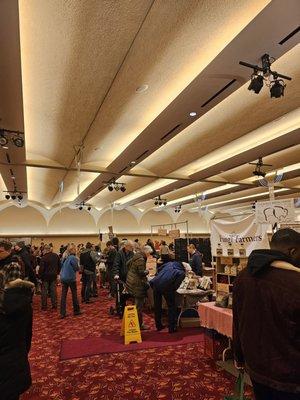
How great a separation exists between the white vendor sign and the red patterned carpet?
2006 millimetres

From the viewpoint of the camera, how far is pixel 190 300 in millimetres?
6156

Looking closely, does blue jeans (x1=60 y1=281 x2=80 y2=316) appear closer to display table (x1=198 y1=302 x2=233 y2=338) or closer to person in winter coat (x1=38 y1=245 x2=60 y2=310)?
person in winter coat (x1=38 y1=245 x2=60 y2=310)

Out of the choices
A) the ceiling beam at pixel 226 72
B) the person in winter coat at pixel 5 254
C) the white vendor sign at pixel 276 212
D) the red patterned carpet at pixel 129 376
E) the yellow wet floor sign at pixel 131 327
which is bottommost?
the red patterned carpet at pixel 129 376

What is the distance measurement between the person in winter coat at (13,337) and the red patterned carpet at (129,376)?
1672 mm

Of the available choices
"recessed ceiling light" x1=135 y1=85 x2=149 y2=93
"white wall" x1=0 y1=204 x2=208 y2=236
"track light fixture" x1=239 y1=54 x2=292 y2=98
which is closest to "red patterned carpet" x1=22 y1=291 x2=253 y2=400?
"track light fixture" x1=239 y1=54 x2=292 y2=98

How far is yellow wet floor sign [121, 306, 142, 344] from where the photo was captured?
4977 millimetres

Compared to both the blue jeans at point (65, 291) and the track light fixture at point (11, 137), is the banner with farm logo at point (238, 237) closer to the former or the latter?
the blue jeans at point (65, 291)

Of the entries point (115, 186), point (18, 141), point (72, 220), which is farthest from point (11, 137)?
point (72, 220)

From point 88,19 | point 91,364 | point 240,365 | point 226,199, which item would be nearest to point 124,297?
point 91,364

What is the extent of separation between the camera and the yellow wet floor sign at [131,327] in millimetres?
4977

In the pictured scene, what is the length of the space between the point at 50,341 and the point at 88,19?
504 cm

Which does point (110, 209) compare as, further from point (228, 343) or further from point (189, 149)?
point (228, 343)

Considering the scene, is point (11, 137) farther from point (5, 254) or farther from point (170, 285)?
point (170, 285)

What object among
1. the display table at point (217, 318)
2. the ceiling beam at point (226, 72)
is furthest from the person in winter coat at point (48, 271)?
the display table at point (217, 318)
